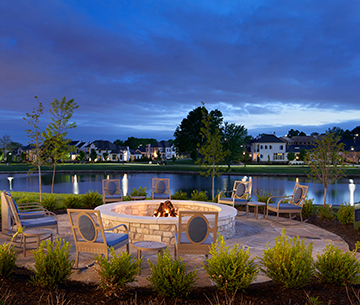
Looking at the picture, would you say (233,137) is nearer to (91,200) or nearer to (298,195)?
(91,200)

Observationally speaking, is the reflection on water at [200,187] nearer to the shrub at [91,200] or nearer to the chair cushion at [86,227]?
the shrub at [91,200]

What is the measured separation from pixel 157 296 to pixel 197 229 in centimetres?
133

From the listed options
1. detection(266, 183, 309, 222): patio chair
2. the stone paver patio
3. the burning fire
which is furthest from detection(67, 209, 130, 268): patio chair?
detection(266, 183, 309, 222): patio chair

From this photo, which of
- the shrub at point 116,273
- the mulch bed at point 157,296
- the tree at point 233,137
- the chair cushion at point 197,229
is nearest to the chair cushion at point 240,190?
the chair cushion at point 197,229

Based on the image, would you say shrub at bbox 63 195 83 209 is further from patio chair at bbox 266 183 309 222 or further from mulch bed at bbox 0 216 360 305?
patio chair at bbox 266 183 309 222

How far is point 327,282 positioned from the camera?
3.77 meters

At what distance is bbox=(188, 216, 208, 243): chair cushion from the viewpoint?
4.50 meters

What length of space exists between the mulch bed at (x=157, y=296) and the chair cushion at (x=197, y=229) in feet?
2.90

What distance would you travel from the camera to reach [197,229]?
14.9 feet

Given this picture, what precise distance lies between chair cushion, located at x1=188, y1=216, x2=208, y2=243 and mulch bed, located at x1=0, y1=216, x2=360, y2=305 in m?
0.88

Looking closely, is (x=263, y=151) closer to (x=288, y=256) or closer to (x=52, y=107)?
(x=52, y=107)

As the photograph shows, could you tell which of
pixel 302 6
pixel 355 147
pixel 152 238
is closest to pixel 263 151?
pixel 355 147

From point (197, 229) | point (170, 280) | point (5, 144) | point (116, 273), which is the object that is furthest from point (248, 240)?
point (5, 144)

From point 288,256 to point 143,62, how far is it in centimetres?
2131
